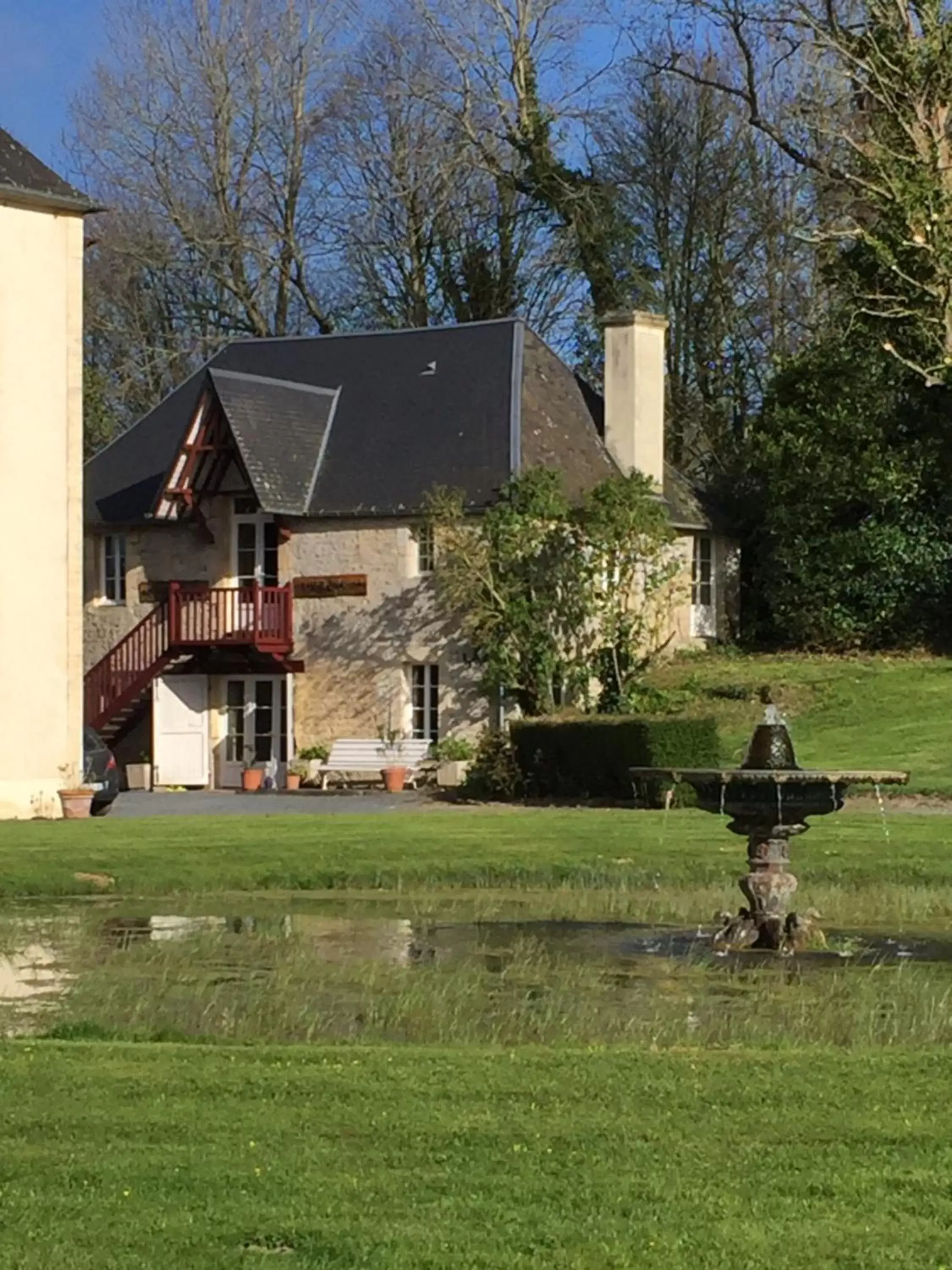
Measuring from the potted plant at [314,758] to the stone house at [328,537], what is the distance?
0.30m

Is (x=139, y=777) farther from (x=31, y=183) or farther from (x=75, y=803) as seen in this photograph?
(x=31, y=183)

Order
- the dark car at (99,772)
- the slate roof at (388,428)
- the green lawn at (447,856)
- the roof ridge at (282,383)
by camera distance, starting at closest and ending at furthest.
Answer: the green lawn at (447,856)
the dark car at (99,772)
the slate roof at (388,428)
the roof ridge at (282,383)

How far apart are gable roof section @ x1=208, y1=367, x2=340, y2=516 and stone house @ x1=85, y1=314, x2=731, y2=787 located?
43 millimetres

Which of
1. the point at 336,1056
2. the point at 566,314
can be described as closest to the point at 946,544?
the point at 566,314

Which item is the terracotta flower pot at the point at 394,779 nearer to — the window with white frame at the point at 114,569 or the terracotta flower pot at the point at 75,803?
the terracotta flower pot at the point at 75,803

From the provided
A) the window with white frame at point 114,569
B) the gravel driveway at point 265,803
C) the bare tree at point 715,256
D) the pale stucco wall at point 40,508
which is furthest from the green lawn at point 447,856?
the bare tree at point 715,256

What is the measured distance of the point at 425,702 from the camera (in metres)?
37.7

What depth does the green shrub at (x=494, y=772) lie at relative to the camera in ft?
105

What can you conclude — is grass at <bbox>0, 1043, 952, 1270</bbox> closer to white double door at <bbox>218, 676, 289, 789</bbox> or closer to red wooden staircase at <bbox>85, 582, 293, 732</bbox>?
red wooden staircase at <bbox>85, 582, 293, 732</bbox>

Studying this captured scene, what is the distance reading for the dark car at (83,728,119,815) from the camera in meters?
30.3

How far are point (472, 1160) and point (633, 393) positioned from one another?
3271 cm

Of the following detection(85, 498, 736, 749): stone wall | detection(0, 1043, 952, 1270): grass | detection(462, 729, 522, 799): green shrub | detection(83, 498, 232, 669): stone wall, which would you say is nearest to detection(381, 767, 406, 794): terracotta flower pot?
detection(85, 498, 736, 749): stone wall

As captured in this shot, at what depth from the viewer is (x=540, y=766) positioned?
31.7m

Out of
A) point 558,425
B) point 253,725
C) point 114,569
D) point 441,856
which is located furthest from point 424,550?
point 441,856
